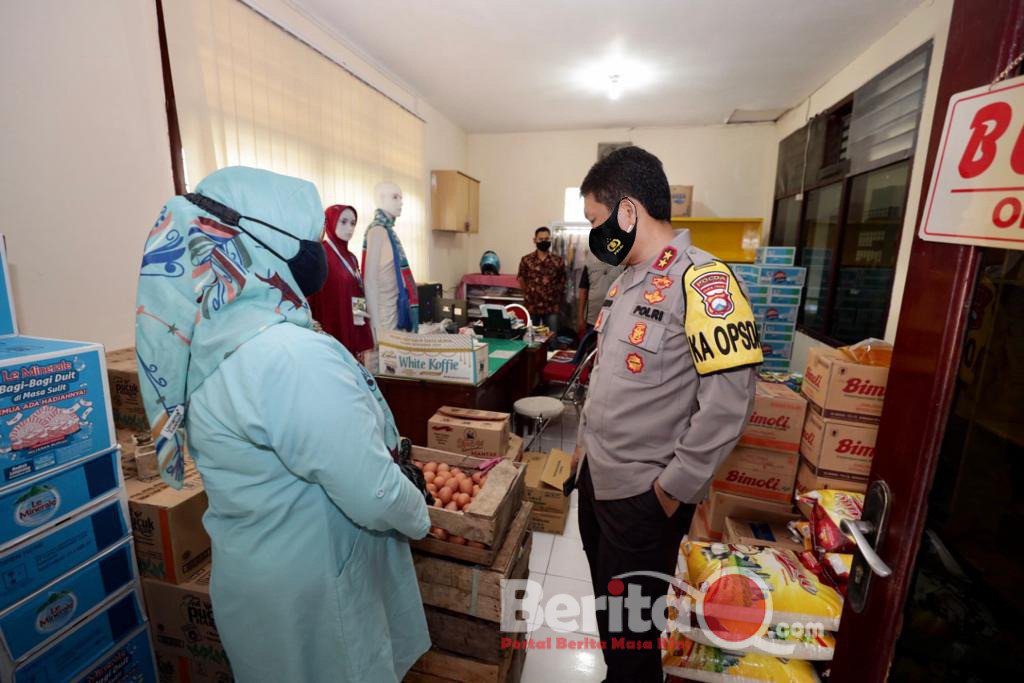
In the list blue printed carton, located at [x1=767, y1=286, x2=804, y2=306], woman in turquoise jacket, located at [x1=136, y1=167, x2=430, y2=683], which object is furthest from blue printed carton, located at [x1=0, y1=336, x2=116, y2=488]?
blue printed carton, located at [x1=767, y1=286, x2=804, y2=306]

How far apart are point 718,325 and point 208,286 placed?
1.14 metres

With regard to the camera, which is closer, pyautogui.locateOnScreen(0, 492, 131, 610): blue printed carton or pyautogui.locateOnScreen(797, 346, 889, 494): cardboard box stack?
pyautogui.locateOnScreen(0, 492, 131, 610): blue printed carton

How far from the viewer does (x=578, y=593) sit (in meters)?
2.11

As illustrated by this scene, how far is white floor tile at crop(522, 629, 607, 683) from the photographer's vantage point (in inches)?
66.4

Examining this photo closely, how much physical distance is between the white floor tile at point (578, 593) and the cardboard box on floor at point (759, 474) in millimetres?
818

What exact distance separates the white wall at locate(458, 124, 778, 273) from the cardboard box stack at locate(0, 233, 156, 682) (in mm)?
5490

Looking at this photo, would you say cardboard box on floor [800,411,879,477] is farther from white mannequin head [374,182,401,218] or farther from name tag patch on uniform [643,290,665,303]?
white mannequin head [374,182,401,218]

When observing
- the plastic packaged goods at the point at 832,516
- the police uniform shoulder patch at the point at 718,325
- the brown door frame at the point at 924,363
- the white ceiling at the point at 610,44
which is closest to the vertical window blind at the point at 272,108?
the white ceiling at the point at 610,44

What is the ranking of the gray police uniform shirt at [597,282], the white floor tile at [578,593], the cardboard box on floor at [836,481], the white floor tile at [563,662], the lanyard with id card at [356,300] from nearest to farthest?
1. the white floor tile at [563,662]
2. the white floor tile at [578,593]
3. the cardboard box on floor at [836,481]
4. the lanyard with id card at [356,300]
5. the gray police uniform shirt at [597,282]

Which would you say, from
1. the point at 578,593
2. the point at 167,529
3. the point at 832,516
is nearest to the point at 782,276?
the point at 832,516

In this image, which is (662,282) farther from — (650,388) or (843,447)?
(843,447)

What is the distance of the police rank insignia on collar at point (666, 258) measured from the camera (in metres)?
1.29

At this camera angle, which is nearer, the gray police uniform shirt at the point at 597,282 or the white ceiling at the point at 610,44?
the white ceiling at the point at 610,44

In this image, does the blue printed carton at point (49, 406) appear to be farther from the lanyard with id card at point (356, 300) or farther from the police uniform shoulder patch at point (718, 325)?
the police uniform shoulder patch at point (718, 325)
